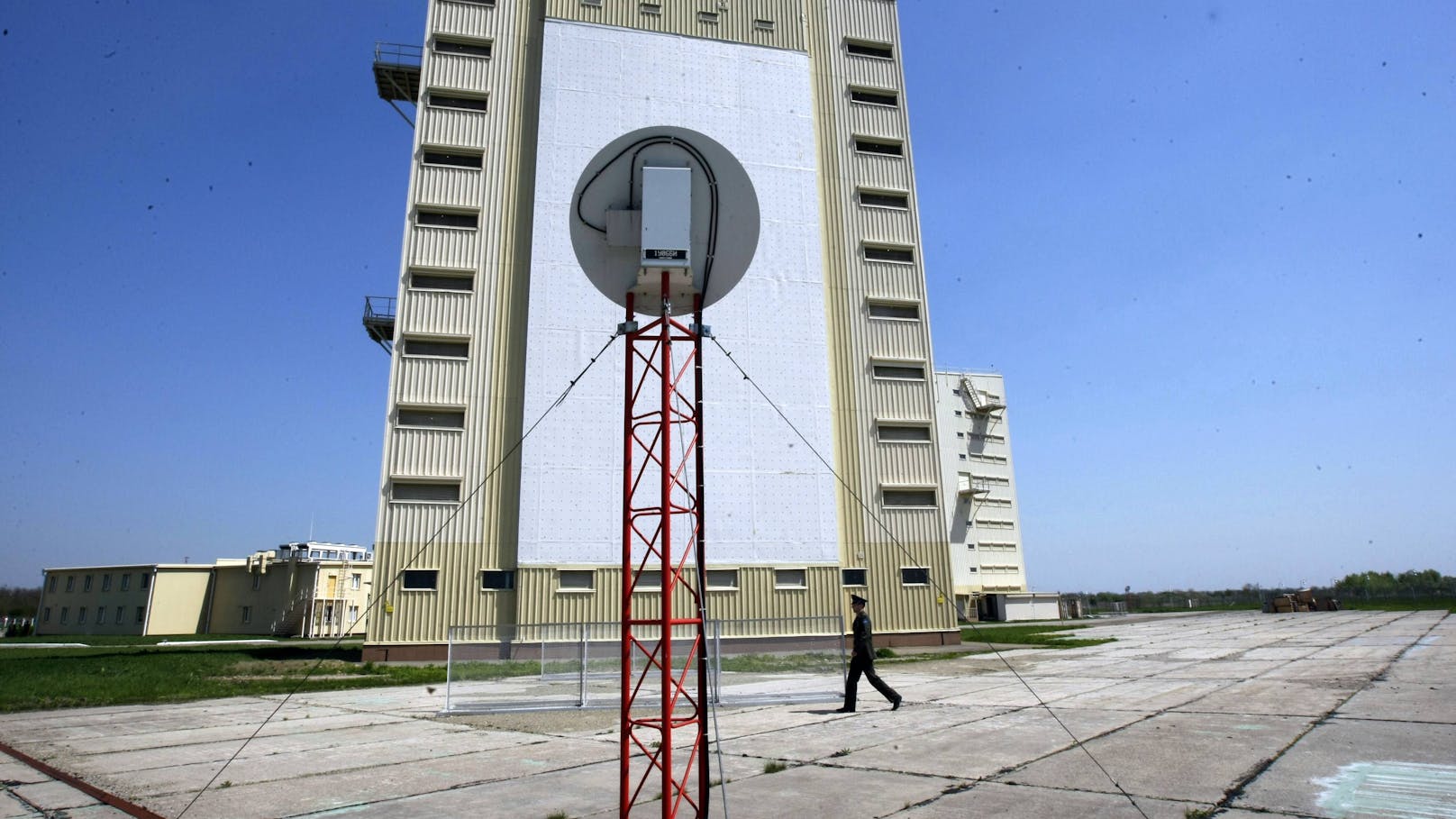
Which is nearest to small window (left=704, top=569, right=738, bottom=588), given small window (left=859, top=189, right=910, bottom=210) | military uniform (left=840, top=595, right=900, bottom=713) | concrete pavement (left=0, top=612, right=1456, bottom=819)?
concrete pavement (left=0, top=612, right=1456, bottom=819)

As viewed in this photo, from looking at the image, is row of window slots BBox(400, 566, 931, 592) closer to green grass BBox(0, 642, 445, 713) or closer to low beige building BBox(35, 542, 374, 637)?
green grass BBox(0, 642, 445, 713)

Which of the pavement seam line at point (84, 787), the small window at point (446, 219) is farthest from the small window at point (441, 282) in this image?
the pavement seam line at point (84, 787)

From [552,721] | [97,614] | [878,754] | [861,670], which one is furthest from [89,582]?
[878,754]

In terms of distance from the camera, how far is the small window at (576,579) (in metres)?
25.6

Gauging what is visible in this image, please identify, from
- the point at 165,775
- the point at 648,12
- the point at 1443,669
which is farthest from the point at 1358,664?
Answer: the point at 648,12

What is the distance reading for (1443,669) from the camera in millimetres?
13758

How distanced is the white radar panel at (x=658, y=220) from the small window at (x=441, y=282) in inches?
903

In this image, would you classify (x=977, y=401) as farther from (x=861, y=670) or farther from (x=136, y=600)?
(x=136, y=600)

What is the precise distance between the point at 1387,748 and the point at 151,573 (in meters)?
73.6

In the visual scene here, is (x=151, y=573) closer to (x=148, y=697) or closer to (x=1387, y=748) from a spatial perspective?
(x=148, y=697)

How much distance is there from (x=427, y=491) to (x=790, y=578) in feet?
42.8

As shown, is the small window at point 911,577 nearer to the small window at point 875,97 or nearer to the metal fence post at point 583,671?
the metal fence post at point 583,671

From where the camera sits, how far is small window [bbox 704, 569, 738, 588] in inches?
1051

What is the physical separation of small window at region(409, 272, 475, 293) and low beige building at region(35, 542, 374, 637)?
114ft
